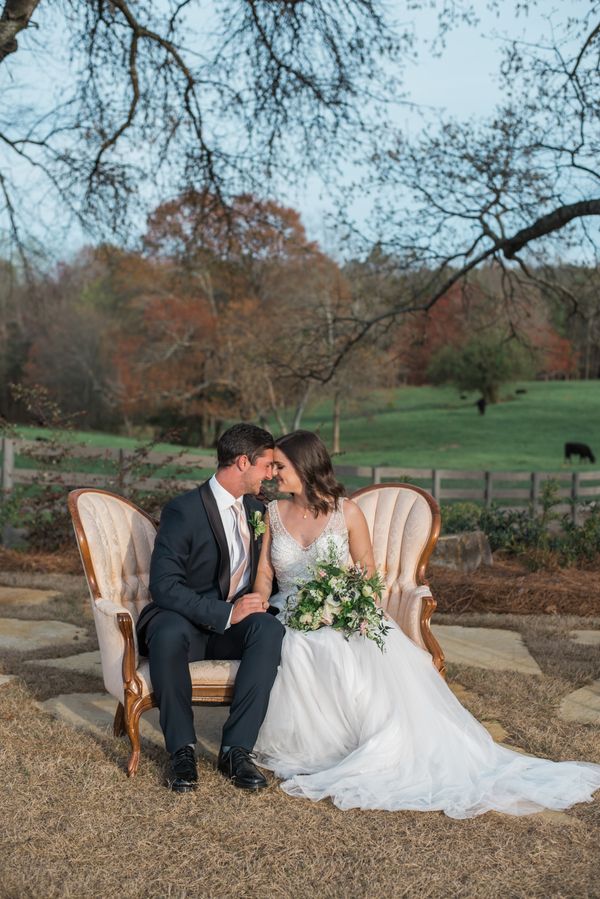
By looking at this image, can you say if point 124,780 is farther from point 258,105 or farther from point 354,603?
point 258,105

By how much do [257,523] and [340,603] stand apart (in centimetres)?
61

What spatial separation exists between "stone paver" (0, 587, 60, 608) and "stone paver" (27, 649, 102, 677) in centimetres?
180

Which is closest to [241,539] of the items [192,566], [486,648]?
[192,566]

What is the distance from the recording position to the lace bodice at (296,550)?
4680 millimetres

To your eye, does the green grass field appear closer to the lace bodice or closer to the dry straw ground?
the lace bodice

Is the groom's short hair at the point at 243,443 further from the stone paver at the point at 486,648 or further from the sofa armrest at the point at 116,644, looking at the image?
the stone paver at the point at 486,648

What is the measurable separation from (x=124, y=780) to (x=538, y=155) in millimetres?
8847

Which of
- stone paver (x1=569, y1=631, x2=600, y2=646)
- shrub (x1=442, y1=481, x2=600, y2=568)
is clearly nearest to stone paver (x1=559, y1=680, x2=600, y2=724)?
stone paver (x1=569, y1=631, x2=600, y2=646)

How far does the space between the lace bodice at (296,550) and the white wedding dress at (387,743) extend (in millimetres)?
336

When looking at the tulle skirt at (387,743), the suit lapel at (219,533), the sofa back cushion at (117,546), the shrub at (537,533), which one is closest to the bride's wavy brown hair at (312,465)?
the suit lapel at (219,533)

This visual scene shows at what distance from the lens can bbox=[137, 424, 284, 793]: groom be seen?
13.3 feet

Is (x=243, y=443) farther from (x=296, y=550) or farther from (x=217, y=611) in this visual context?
(x=217, y=611)

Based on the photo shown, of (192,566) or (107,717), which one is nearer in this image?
(192,566)

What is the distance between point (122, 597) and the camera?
15.3 feet
